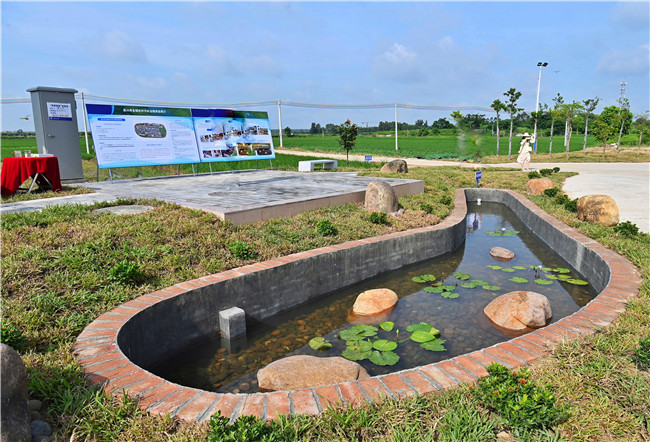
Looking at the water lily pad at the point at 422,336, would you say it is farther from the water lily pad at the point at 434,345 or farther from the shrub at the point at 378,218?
the shrub at the point at 378,218

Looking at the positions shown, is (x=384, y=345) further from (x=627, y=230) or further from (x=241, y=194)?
(x=241, y=194)

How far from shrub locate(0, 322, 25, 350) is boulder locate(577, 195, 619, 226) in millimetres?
8541

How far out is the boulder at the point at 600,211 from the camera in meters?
7.33

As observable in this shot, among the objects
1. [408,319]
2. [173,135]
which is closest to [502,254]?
[408,319]

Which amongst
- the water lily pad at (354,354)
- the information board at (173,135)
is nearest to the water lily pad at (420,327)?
the water lily pad at (354,354)

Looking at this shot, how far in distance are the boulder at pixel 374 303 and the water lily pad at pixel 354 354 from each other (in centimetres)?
100

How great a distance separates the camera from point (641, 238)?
6.21 m

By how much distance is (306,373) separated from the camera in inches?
129

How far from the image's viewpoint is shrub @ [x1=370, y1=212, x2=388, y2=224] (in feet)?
24.1

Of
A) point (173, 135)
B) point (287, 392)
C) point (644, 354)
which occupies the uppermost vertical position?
point (173, 135)

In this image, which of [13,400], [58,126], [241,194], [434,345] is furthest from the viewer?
[58,126]

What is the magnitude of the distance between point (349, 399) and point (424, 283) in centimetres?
411

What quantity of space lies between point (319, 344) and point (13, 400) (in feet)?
9.37

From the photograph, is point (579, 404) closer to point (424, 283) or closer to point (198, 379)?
point (198, 379)
